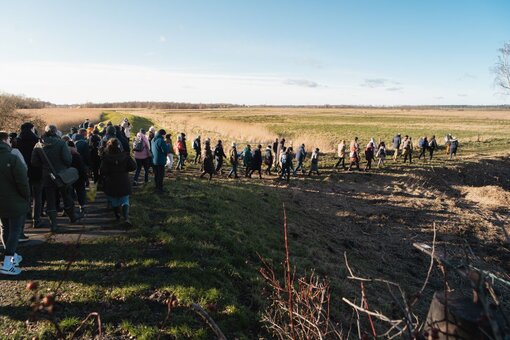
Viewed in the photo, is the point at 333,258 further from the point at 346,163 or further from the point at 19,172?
the point at 346,163

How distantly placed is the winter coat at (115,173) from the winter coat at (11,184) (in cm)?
209

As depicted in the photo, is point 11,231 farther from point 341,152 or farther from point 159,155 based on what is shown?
point 341,152

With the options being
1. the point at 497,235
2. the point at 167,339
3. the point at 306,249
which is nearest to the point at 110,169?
the point at 167,339

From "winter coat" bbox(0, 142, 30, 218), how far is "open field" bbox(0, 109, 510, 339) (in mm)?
1180

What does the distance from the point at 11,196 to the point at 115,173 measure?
2349 millimetres

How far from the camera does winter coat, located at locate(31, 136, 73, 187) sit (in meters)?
7.53

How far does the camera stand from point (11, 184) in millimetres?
5914

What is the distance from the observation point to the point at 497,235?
13711 mm

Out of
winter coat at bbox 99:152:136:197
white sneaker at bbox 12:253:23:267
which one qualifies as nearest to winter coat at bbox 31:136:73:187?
winter coat at bbox 99:152:136:197

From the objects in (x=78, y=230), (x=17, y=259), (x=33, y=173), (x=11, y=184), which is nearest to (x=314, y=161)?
(x=78, y=230)

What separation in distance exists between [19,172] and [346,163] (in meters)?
21.4

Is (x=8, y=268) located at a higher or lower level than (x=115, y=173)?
lower

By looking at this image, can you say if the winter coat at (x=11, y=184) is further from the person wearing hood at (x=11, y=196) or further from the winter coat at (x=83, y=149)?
the winter coat at (x=83, y=149)

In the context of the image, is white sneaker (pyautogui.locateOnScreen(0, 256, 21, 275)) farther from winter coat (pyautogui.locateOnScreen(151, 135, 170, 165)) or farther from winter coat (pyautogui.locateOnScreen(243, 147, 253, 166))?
winter coat (pyautogui.locateOnScreen(243, 147, 253, 166))
